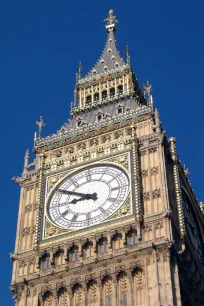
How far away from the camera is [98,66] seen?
52781 millimetres

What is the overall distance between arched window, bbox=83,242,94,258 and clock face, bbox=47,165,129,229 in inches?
44.8

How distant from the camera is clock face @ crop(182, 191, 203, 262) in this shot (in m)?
A: 40.8

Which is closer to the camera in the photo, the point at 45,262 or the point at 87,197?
the point at 45,262

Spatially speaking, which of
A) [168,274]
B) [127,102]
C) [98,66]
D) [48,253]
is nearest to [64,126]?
[127,102]

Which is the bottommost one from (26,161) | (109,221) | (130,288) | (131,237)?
(130,288)

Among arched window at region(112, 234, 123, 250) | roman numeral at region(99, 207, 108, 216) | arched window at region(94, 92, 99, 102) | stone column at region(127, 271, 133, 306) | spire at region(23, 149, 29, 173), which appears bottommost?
stone column at region(127, 271, 133, 306)

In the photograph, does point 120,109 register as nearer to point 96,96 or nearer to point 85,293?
point 96,96

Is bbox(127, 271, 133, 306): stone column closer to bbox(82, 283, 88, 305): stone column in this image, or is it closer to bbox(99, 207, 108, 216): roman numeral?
bbox(82, 283, 88, 305): stone column

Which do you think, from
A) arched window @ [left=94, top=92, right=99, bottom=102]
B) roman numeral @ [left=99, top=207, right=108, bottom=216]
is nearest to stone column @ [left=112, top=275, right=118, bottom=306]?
roman numeral @ [left=99, top=207, right=108, bottom=216]

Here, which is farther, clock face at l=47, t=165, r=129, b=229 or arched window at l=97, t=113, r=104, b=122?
arched window at l=97, t=113, r=104, b=122

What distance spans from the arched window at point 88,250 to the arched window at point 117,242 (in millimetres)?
1026

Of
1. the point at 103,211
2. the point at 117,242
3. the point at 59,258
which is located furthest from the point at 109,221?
the point at 59,258

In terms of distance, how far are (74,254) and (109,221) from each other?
2.18m

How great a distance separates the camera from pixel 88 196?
40094mm
